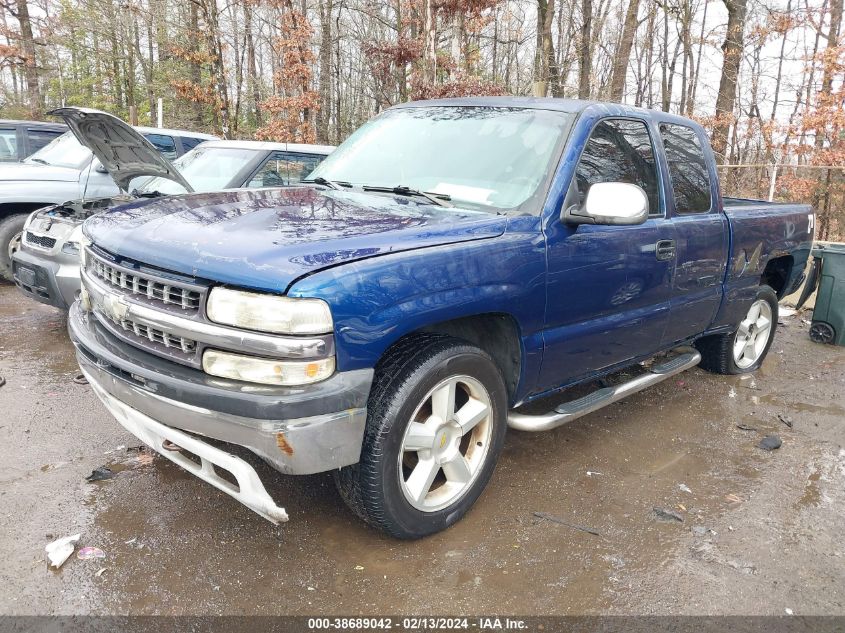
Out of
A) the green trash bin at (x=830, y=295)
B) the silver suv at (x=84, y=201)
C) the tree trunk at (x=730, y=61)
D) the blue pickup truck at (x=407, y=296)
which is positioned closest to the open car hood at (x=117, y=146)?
the silver suv at (x=84, y=201)

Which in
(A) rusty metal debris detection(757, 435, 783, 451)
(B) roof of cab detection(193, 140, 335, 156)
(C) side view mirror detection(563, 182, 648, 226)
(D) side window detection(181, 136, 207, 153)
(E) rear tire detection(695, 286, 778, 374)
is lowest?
(A) rusty metal debris detection(757, 435, 783, 451)

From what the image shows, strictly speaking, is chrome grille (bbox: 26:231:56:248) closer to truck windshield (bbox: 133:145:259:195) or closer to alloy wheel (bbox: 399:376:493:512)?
truck windshield (bbox: 133:145:259:195)

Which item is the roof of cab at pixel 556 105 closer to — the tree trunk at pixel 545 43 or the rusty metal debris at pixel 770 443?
the rusty metal debris at pixel 770 443

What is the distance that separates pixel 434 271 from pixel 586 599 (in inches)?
57.0

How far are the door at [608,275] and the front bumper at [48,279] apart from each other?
3869 mm

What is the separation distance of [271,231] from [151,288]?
0.51 m

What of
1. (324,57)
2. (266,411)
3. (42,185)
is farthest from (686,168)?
(324,57)

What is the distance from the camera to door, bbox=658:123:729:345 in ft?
12.5

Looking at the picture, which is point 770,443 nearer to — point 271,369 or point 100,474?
point 271,369

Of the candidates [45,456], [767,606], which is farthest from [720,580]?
[45,456]

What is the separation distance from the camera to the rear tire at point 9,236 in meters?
6.61

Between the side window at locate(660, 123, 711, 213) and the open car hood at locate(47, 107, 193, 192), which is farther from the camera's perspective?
the open car hood at locate(47, 107, 193, 192)

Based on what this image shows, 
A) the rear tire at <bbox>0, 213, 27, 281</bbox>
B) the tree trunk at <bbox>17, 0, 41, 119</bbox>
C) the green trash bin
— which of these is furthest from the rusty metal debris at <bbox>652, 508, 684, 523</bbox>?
the tree trunk at <bbox>17, 0, 41, 119</bbox>

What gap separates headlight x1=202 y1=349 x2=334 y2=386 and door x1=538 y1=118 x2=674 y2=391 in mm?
1284
